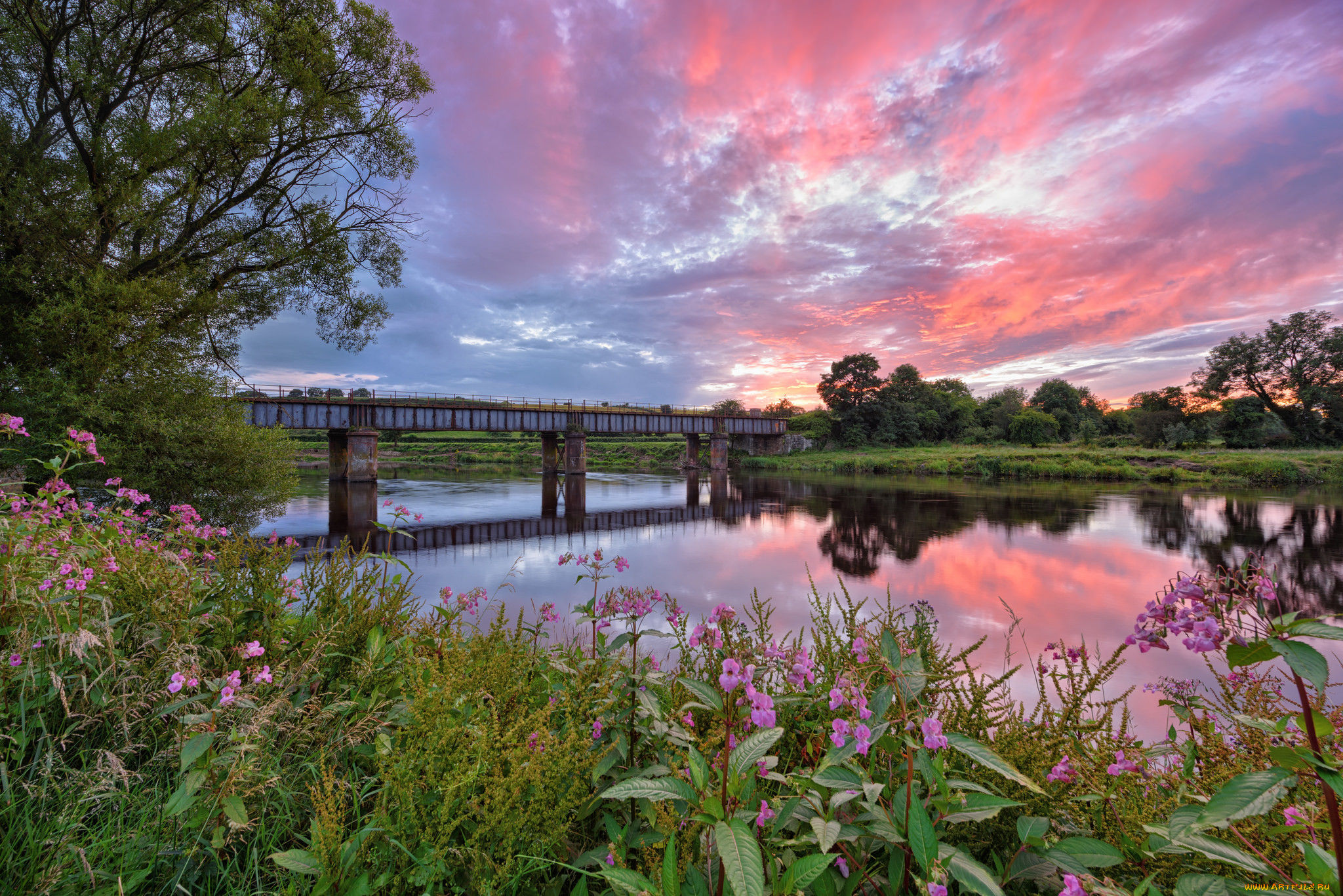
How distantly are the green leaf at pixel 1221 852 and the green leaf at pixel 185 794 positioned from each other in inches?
122

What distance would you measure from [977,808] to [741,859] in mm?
912

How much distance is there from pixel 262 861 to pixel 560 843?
4.15ft

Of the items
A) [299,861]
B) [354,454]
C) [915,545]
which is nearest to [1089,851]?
[299,861]

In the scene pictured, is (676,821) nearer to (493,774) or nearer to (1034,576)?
(493,774)

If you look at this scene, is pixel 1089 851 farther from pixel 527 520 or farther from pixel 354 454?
pixel 354 454

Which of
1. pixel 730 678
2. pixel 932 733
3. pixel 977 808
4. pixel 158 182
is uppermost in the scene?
pixel 158 182

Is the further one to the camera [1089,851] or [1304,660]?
[1089,851]

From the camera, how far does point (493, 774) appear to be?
6.74 ft

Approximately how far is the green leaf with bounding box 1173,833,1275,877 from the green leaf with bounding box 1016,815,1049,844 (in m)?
0.36

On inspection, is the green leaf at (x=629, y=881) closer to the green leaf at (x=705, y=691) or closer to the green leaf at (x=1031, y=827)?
the green leaf at (x=705, y=691)

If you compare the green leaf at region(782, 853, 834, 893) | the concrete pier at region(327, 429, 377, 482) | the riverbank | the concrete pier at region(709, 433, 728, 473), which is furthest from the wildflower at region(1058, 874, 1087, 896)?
the concrete pier at region(709, 433, 728, 473)

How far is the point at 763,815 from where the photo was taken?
1.70 metres

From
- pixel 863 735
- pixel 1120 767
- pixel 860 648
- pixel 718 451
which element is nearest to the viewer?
pixel 863 735

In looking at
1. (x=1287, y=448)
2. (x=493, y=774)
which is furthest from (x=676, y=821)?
(x=1287, y=448)
